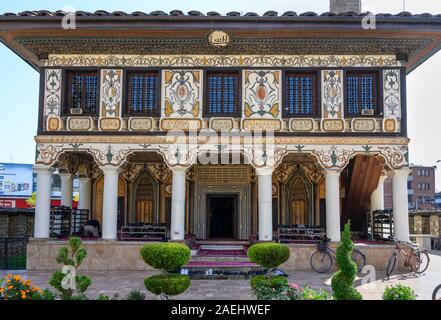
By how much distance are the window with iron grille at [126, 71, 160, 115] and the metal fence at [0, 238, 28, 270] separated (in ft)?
17.5

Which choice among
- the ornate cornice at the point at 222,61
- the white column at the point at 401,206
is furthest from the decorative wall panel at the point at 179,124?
the white column at the point at 401,206

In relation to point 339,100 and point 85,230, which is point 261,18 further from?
point 85,230

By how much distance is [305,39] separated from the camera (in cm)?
1367

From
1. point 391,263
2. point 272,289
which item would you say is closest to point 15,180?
point 391,263

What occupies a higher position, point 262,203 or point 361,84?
point 361,84

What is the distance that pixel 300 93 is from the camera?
1429 cm

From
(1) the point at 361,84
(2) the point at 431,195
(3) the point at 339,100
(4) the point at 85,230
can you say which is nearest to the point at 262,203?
(3) the point at 339,100

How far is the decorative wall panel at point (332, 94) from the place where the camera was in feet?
46.0

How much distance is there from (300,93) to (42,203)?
27.4 ft

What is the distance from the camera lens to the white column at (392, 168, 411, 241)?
13812mm

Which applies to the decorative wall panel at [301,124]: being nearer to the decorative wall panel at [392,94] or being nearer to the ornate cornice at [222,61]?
the ornate cornice at [222,61]

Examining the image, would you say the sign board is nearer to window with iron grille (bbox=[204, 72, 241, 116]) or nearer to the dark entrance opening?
the dark entrance opening

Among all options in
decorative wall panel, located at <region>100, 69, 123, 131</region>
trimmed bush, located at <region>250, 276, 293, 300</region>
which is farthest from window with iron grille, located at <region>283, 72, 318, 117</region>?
trimmed bush, located at <region>250, 276, 293, 300</region>
